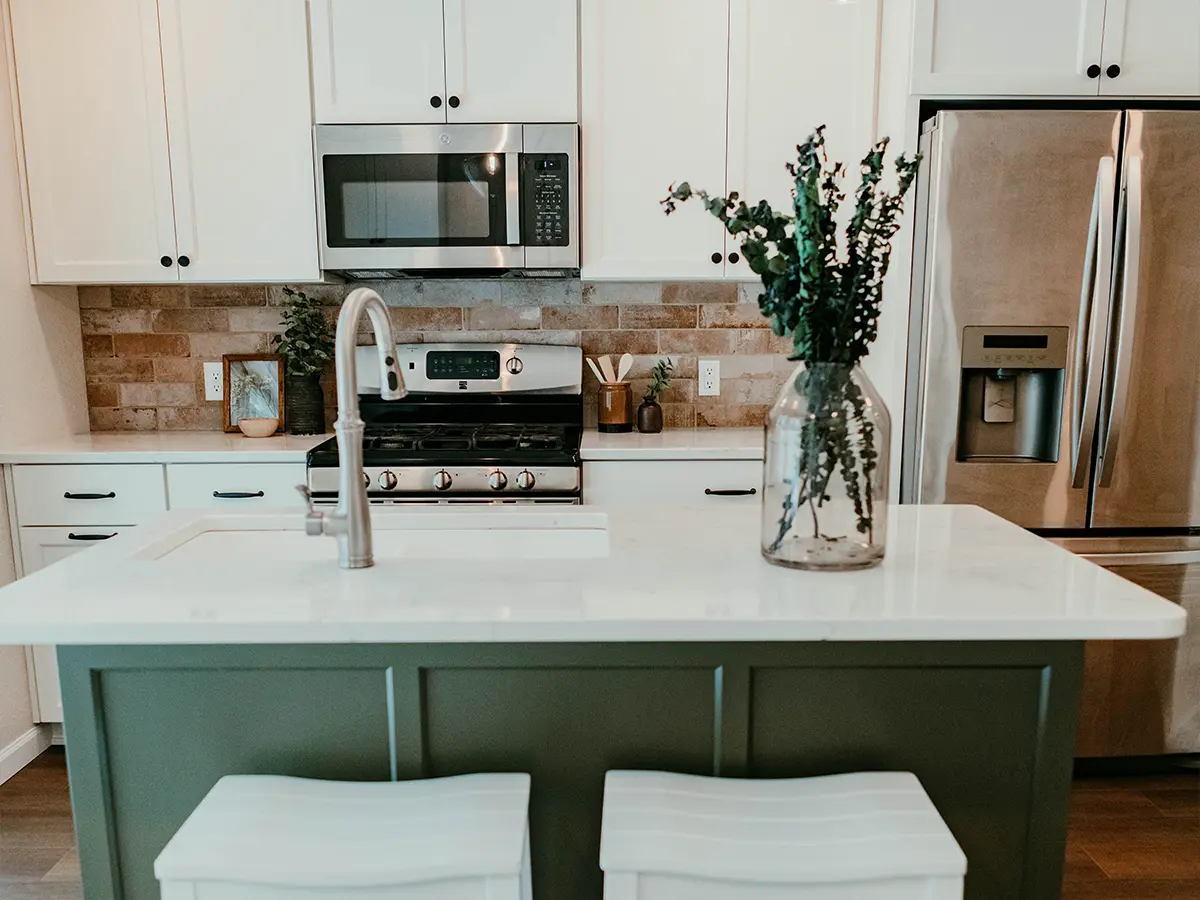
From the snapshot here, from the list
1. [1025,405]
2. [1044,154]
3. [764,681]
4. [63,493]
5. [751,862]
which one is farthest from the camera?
[63,493]

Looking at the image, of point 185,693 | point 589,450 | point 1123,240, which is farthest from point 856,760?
point 1123,240

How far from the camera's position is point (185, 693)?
1329mm

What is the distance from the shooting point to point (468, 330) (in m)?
3.20

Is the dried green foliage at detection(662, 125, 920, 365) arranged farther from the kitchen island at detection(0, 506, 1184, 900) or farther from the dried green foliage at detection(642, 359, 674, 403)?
the dried green foliage at detection(642, 359, 674, 403)

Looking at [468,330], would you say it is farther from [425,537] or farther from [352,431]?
[352,431]

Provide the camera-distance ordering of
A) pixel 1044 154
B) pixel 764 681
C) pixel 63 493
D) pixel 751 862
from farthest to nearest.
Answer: pixel 63 493 → pixel 1044 154 → pixel 764 681 → pixel 751 862

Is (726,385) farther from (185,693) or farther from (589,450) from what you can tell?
(185,693)

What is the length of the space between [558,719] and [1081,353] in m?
1.84

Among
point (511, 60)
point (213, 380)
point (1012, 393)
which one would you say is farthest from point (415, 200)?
point (1012, 393)

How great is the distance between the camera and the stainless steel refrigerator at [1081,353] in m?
2.32

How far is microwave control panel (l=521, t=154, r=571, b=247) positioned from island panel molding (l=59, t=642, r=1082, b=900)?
1.76m

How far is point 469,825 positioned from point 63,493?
2.16 metres

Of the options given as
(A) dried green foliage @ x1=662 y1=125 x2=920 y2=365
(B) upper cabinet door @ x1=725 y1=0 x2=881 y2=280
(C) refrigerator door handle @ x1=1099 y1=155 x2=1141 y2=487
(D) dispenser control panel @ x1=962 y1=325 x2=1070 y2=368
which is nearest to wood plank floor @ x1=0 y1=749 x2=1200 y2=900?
(C) refrigerator door handle @ x1=1099 y1=155 x2=1141 y2=487

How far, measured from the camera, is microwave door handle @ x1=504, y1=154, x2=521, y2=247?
2734 millimetres
